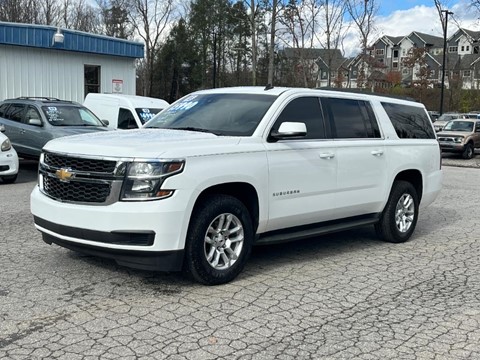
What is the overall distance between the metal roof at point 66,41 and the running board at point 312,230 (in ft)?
51.3

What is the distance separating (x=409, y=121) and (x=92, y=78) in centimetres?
1654

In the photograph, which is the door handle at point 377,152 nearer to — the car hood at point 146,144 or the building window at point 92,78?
Answer: the car hood at point 146,144

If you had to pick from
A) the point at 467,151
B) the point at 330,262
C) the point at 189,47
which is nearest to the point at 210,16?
the point at 189,47

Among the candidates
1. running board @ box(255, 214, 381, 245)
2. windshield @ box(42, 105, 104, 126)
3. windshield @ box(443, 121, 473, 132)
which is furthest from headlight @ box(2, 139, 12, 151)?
windshield @ box(443, 121, 473, 132)

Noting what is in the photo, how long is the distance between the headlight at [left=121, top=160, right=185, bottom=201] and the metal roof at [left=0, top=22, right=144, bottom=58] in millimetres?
16018

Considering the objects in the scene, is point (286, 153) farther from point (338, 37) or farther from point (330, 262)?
point (338, 37)

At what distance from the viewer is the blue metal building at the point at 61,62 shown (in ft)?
62.8

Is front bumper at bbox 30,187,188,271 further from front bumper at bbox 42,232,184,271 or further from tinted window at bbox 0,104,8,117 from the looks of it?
tinted window at bbox 0,104,8,117

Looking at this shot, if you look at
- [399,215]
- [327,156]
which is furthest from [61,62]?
[327,156]

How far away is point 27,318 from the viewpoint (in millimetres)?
4383

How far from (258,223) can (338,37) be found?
41.7m

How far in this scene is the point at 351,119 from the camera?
22.5 ft

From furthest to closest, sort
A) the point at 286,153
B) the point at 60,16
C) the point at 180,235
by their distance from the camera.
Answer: the point at 60,16, the point at 286,153, the point at 180,235

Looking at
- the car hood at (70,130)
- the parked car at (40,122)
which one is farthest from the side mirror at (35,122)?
the car hood at (70,130)
